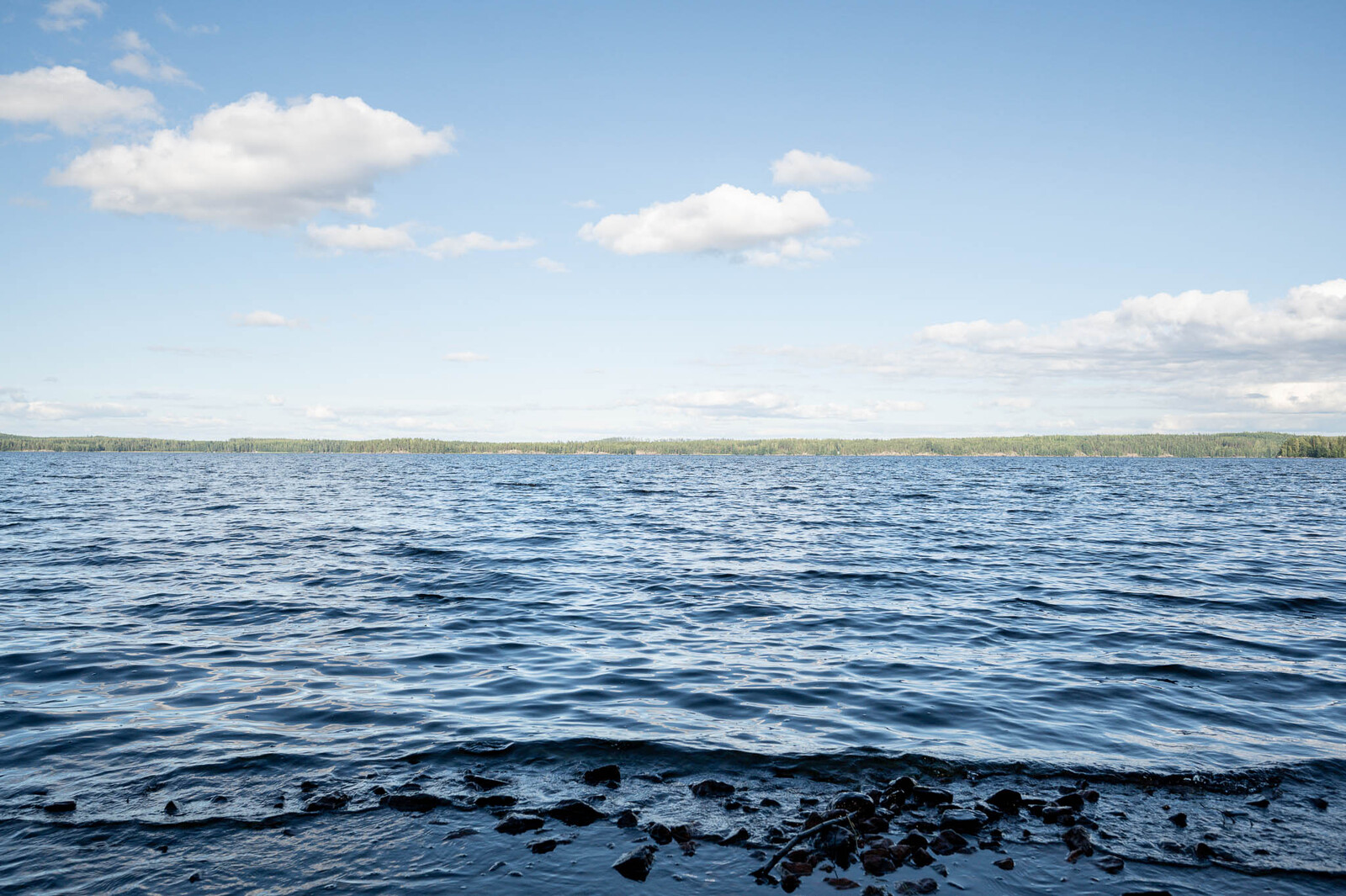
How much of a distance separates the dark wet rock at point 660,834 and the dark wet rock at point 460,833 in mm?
1780

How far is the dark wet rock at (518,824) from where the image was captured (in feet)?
26.0

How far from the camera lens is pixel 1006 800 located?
8.77 meters

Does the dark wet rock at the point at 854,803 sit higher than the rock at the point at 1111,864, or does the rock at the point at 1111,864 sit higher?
the dark wet rock at the point at 854,803

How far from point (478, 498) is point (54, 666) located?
48.5 m

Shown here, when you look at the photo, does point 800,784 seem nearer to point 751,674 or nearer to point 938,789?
point 938,789

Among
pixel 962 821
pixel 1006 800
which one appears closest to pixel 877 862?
pixel 962 821

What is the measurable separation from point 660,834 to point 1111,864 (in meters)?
4.33

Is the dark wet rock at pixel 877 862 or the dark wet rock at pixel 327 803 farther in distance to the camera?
the dark wet rock at pixel 327 803

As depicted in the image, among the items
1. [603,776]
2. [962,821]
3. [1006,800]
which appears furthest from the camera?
[603,776]

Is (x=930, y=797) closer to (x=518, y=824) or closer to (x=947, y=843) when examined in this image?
(x=947, y=843)

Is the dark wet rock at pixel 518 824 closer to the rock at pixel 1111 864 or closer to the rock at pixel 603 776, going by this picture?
the rock at pixel 603 776

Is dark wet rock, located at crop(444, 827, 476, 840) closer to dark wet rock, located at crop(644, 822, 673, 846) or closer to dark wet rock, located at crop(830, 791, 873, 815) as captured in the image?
dark wet rock, located at crop(644, 822, 673, 846)

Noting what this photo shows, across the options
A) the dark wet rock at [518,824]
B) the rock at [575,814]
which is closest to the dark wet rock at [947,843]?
the rock at [575,814]

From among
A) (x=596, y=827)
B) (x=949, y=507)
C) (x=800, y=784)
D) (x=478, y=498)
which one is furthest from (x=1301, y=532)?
(x=478, y=498)
